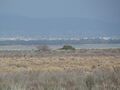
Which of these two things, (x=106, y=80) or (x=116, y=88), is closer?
(x=116, y=88)

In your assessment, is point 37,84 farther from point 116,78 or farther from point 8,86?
point 116,78

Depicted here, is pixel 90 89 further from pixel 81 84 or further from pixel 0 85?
pixel 0 85

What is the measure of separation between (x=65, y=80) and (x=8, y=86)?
2411 mm

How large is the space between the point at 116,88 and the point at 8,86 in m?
2.97

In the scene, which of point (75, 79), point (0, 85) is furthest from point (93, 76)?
point (0, 85)

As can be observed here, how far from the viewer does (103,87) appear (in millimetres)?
11039

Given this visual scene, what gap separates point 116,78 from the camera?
40.4 ft

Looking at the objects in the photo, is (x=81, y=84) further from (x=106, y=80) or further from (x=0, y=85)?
(x=0, y=85)

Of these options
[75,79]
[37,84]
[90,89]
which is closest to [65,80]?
[75,79]

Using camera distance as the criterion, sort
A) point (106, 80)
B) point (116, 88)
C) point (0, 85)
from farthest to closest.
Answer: point (106, 80)
point (0, 85)
point (116, 88)

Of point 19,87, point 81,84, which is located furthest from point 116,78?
point 19,87

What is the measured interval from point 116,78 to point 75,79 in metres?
1.36

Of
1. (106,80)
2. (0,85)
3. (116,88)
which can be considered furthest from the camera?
(106,80)

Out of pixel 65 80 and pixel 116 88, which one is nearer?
pixel 116 88
